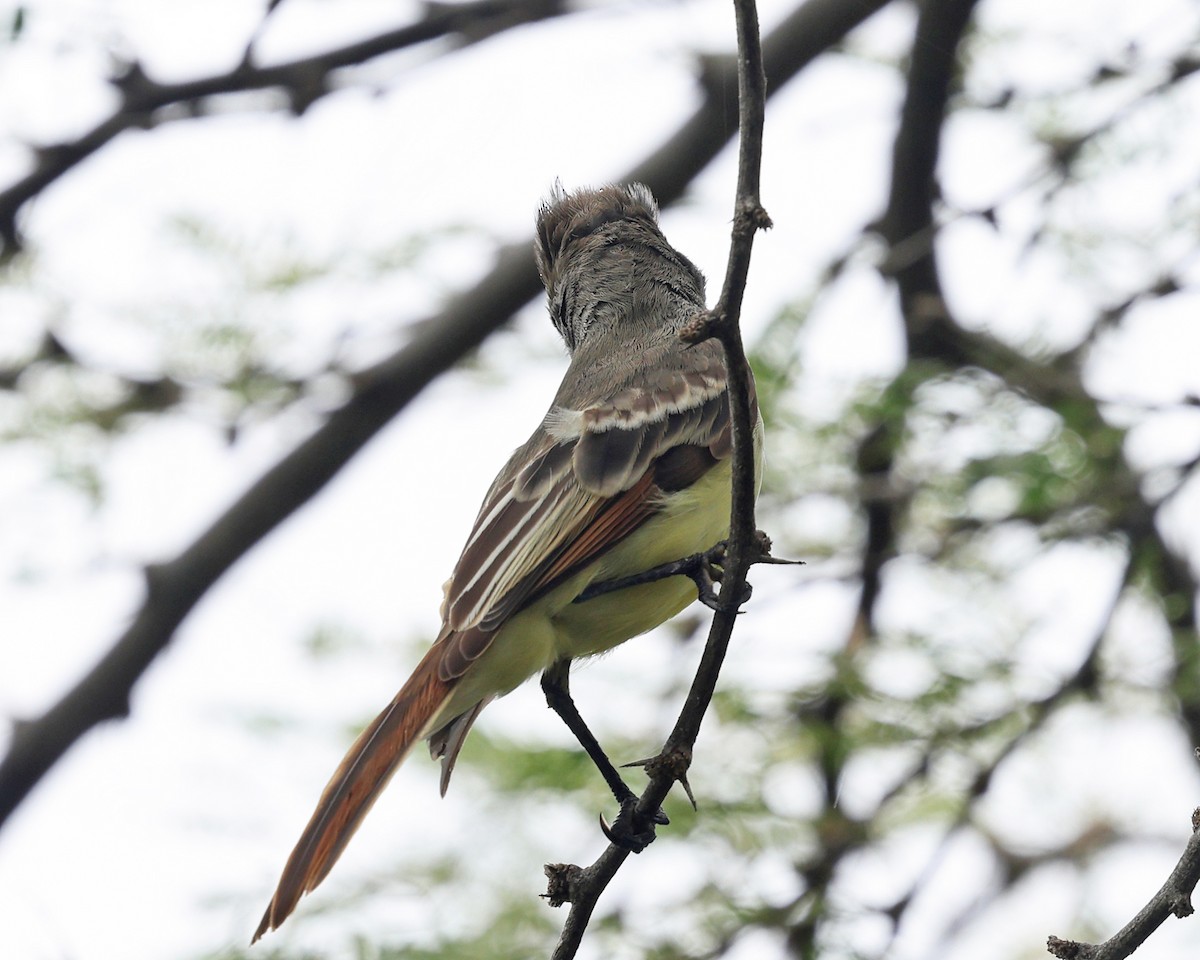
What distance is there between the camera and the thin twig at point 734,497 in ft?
9.41

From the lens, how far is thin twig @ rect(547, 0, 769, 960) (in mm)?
2869

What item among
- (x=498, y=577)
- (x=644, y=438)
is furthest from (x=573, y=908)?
(x=644, y=438)

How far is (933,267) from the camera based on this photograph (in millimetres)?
6801

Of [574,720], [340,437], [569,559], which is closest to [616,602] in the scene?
[569,559]

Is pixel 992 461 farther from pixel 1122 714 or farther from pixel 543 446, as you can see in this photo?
pixel 543 446

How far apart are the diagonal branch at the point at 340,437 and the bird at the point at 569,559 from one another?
4.61ft

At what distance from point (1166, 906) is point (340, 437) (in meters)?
4.12

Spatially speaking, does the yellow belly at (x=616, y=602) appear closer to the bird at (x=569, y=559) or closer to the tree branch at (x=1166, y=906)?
the bird at (x=569, y=559)

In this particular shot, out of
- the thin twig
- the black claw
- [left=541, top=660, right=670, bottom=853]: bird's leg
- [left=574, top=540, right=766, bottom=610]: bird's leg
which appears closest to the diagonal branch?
[left=541, top=660, right=670, bottom=853]: bird's leg

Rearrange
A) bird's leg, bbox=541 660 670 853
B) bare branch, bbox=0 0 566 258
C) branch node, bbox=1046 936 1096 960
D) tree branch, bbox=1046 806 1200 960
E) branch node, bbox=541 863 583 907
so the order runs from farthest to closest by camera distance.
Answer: bare branch, bbox=0 0 566 258 < bird's leg, bbox=541 660 670 853 < branch node, bbox=541 863 583 907 < branch node, bbox=1046 936 1096 960 < tree branch, bbox=1046 806 1200 960

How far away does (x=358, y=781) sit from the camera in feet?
12.8

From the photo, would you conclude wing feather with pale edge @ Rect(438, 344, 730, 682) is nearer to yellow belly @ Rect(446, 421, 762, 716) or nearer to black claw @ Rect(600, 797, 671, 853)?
yellow belly @ Rect(446, 421, 762, 716)

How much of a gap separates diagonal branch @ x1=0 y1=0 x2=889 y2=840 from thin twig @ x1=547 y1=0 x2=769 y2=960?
2865mm

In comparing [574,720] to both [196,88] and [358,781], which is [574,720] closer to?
[358,781]
